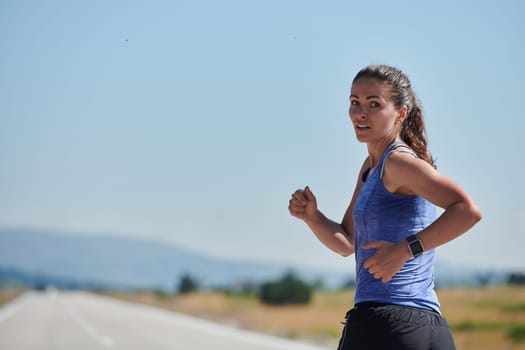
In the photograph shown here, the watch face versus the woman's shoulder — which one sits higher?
the woman's shoulder

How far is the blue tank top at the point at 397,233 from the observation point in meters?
2.82

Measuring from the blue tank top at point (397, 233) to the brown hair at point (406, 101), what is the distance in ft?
0.43

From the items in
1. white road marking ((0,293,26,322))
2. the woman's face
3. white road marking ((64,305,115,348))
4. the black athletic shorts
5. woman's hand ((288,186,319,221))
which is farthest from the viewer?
white road marking ((0,293,26,322))

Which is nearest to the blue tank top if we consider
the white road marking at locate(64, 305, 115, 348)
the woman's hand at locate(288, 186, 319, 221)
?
the woman's hand at locate(288, 186, 319, 221)

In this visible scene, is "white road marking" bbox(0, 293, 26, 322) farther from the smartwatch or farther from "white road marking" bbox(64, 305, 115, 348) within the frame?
the smartwatch

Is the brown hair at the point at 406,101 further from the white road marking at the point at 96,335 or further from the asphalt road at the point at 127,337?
the white road marking at the point at 96,335

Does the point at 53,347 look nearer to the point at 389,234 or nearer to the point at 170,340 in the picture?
the point at 170,340

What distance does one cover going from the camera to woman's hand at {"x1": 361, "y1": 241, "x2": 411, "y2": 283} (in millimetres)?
2695

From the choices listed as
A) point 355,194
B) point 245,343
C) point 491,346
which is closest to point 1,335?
point 245,343

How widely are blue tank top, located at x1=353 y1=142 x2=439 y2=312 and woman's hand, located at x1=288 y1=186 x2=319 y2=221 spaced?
559mm

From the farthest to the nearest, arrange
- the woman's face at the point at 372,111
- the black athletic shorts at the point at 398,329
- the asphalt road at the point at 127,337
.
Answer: the asphalt road at the point at 127,337 → the woman's face at the point at 372,111 → the black athletic shorts at the point at 398,329

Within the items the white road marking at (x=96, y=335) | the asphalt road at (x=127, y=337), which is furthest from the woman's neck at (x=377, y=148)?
the white road marking at (x=96, y=335)

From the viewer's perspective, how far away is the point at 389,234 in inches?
112

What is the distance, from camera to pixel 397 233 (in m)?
2.82
